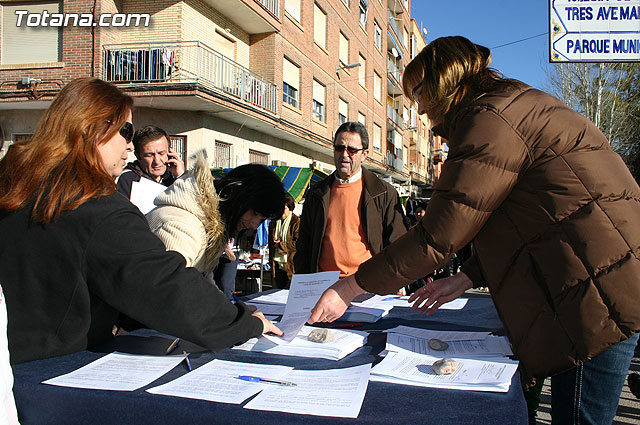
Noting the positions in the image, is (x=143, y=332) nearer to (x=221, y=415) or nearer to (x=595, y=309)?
(x=221, y=415)

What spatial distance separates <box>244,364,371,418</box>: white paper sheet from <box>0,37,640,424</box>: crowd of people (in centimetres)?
31

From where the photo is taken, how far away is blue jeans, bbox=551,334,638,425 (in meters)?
1.49

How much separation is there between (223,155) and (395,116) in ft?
74.4

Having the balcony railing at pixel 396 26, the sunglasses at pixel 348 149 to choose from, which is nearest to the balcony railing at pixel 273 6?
the sunglasses at pixel 348 149

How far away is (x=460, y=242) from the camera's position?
152cm

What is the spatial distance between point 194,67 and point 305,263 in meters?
10.8

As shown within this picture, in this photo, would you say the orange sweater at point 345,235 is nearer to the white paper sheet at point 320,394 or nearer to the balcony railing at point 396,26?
the white paper sheet at point 320,394

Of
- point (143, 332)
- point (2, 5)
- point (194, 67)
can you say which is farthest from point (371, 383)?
point (2, 5)

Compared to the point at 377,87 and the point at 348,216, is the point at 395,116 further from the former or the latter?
the point at 348,216

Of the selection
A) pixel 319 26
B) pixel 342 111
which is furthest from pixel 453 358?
pixel 342 111

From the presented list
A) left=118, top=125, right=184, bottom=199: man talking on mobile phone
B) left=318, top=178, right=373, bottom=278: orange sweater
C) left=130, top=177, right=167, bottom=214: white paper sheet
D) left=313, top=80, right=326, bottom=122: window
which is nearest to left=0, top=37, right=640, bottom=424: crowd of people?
left=130, top=177, right=167, bottom=214: white paper sheet

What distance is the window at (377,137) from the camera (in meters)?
29.6

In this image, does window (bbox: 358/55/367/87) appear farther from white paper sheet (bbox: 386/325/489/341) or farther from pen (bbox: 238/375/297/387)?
pen (bbox: 238/375/297/387)

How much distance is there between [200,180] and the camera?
2.22 m
